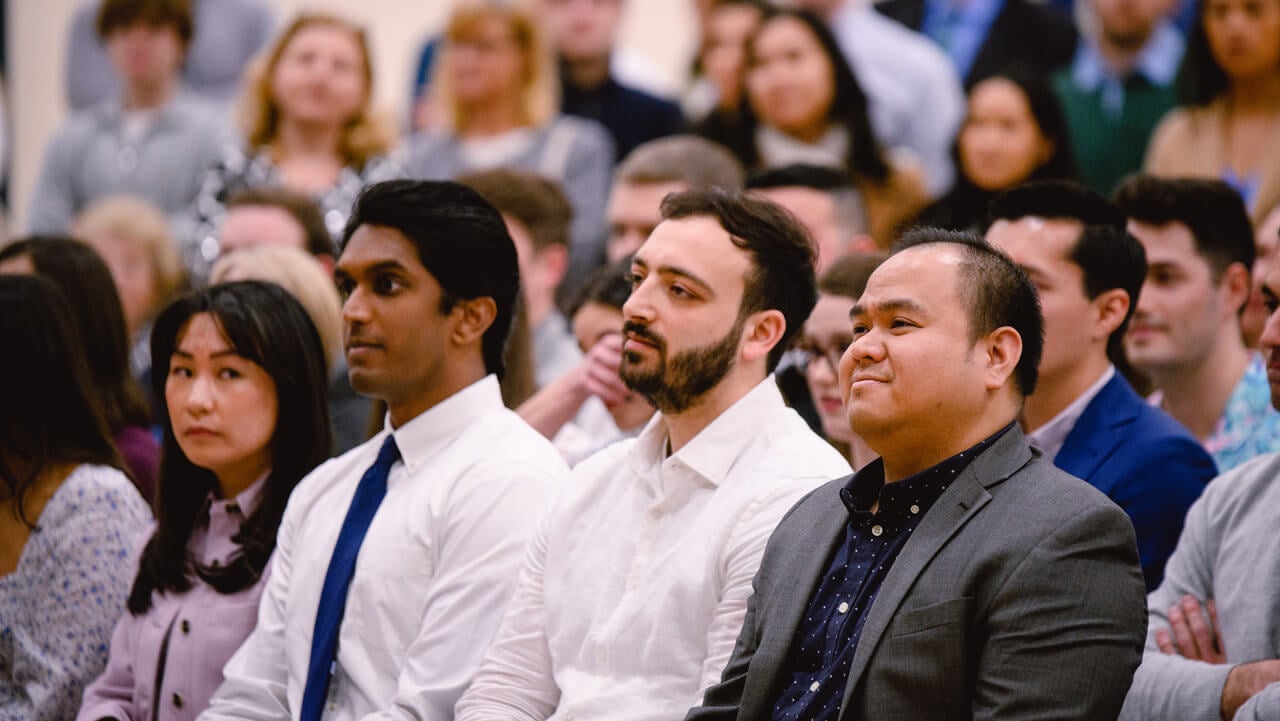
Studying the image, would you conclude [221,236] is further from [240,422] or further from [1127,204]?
[1127,204]

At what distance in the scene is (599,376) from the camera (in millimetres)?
3795

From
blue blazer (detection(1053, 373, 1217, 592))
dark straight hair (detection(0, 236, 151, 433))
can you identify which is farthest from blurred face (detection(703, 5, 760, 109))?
blue blazer (detection(1053, 373, 1217, 592))

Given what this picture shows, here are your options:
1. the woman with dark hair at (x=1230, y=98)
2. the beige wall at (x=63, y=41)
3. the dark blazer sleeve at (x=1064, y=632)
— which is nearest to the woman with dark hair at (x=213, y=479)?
the dark blazer sleeve at (x=1064, y=632)

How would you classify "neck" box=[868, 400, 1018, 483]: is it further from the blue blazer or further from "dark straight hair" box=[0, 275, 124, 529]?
"dark straight hair" box=[0, 275, 124, 529]

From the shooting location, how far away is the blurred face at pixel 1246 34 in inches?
197

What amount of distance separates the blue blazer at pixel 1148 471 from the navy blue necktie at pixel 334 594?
1.37 m

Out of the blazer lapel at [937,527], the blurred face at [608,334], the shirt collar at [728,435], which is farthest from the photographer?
the blurred face at [608,334]

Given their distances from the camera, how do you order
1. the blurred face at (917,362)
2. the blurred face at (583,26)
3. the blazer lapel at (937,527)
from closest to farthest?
1. the blazer lapel at (937,527)
2. the blurred face at (917,362)
3. the blurred face at (583,26)

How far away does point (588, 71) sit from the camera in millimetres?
6559

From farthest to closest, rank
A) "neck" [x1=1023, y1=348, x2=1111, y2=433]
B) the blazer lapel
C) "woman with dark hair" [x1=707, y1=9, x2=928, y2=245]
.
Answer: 1. "woman with dark hair" [x1=707, y1=9, x2=928, y2=245]
2. "neck" [x1=1023, y1=348, x2=1111, y2=433]
3. the blazer lapel

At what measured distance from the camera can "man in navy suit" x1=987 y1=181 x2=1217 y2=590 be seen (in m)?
3.19

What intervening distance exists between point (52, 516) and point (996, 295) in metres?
2.14

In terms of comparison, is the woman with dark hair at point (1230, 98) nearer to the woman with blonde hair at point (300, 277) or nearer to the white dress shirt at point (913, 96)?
the white dress shirt at point (913, 96)

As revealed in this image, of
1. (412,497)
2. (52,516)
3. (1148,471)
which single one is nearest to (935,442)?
(1148,471)
